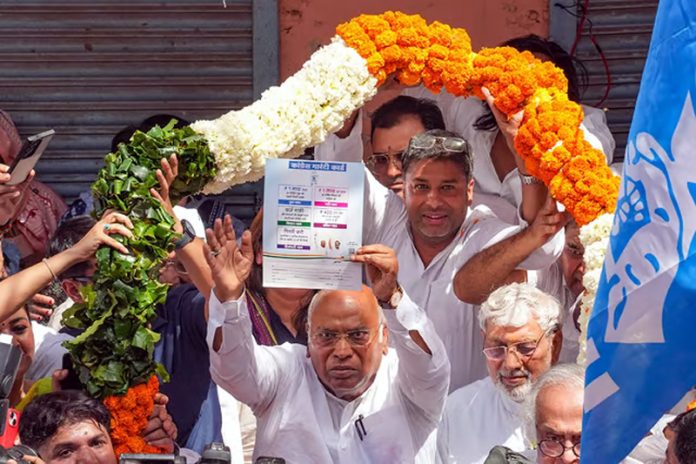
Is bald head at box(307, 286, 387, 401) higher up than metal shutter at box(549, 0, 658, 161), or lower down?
lower down

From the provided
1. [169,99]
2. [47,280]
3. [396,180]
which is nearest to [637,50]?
[396,180]

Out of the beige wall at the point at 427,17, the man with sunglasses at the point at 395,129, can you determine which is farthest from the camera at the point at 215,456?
the beige wall at the point at 427,17

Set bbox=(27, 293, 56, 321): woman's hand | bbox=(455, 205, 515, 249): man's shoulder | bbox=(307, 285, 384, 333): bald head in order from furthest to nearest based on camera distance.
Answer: bbox=(455, 205, 515, 249): man's shoulder
bbox=(27, 293, 56, 321): woman's hand
bbox=(307, 285, 384, 333): bald head

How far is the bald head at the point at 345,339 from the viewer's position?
633cm

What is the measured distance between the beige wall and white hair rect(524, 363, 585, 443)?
2997 mm

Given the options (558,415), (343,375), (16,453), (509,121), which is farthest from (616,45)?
(16,453)

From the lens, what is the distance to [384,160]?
726cm

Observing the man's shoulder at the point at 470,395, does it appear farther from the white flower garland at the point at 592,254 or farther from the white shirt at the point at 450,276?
the white flower garland at the point at 592,254

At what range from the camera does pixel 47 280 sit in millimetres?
5723

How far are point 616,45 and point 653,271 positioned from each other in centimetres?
405

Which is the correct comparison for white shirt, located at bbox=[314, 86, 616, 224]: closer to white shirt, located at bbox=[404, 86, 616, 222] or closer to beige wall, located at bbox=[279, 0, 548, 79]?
white shirt, located at bbox=[404, 86, 616, 222]

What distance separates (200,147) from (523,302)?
1359 mm

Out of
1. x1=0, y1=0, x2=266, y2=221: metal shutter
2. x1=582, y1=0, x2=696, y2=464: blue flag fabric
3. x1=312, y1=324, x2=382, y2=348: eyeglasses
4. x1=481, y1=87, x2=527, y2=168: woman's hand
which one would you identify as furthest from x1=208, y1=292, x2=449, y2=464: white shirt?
x1=0, y1=0, x2=266, y2=221: metal shutter

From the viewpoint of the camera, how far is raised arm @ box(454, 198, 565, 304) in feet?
20.5
